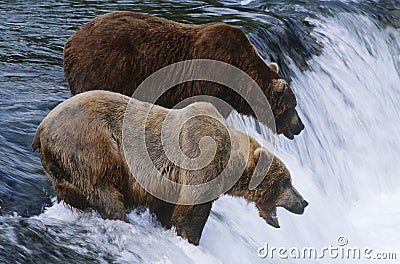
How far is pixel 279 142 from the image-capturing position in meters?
8.66

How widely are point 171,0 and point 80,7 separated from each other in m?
1.41

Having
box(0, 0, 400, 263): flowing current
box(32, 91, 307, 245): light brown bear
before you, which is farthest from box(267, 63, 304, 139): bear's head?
box(32, 91, 307, 245): light brown bear

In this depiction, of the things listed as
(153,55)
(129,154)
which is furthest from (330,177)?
(129,154)

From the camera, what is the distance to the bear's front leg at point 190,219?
5.34 meters

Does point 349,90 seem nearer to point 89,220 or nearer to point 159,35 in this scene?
point 159,35

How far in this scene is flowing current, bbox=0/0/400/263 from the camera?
518 centimetres

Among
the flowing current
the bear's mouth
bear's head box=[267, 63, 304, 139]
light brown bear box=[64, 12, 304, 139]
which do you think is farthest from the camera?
bear's head box=[267, 63, 304, 139]

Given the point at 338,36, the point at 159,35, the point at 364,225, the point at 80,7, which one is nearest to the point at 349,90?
the point at 338,36

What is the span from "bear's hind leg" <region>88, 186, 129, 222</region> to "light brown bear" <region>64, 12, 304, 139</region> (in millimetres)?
1686

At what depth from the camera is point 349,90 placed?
10.8 metres

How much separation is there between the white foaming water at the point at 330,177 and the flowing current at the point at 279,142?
0.05 ft
